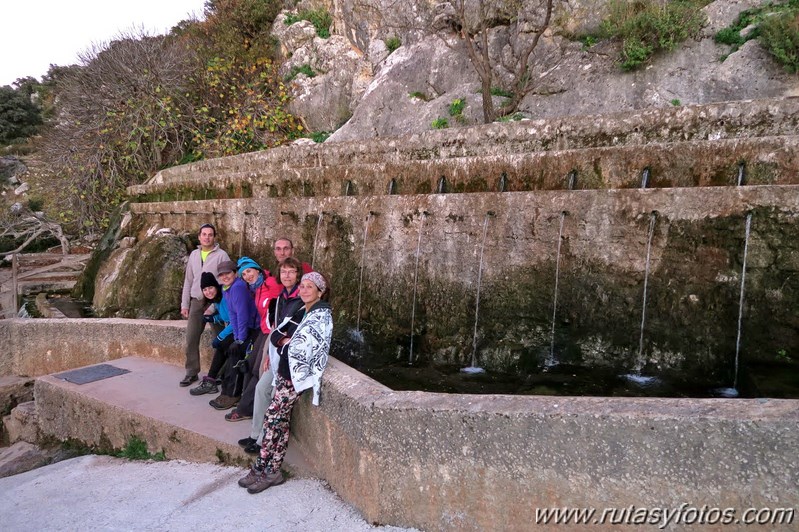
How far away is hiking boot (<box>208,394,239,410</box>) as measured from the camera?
421cm

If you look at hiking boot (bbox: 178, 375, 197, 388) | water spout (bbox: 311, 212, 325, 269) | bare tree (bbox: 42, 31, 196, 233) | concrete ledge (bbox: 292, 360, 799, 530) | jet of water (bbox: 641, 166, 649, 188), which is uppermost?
bare tree (bbox: 42, 31, 196, 233)

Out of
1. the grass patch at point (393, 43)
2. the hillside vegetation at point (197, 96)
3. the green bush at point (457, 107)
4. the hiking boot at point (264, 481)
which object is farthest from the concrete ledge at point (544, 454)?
the grass patch at point (393, 43)

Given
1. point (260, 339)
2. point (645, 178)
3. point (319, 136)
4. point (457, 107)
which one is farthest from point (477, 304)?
point (319, 136)

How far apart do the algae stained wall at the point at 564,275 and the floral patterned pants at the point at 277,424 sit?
225 cm

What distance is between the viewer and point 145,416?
414 cm

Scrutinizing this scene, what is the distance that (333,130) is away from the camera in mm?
14812

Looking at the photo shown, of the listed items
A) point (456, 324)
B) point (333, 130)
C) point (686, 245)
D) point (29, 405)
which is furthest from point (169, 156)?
point (686, 245)

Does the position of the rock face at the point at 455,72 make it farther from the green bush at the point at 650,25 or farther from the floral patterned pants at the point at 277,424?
the floral patterned pants at the point at 277,424

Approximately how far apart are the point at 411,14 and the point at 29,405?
13.8 m

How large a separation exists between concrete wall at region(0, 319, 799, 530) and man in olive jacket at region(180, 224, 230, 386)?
2.56 m

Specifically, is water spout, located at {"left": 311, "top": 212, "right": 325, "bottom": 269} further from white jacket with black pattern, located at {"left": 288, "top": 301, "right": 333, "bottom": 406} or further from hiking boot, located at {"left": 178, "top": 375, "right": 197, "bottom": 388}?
white jacket with black pattern, located at {"left": 288, "top": 301, "right": 333, "bottom": 406}

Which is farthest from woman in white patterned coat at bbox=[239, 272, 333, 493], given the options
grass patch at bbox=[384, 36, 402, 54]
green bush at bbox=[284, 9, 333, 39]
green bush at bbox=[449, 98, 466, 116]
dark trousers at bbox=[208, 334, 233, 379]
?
green bush at bbox=[284, 9, 333, 39]

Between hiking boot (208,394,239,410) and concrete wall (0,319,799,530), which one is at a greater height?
concrete wall (0,319,799,530)

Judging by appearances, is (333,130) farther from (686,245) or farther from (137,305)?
(686,245)
